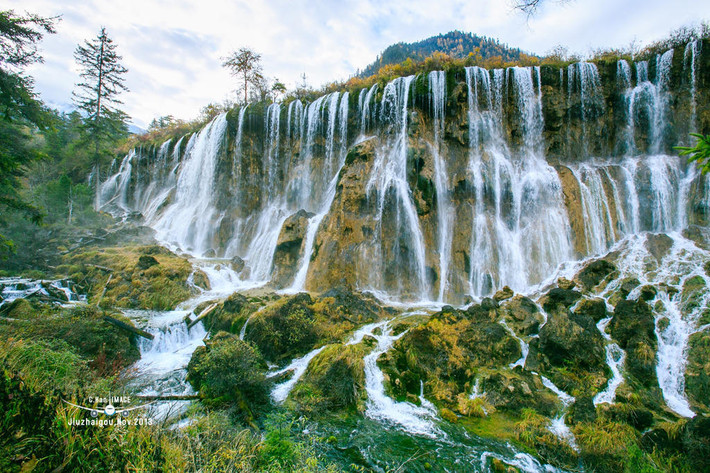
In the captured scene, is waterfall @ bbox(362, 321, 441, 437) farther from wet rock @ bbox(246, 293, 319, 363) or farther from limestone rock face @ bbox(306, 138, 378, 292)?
limestone rock face @ bbox(306, 138, 378, 292)

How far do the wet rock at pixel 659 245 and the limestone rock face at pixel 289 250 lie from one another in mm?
16759

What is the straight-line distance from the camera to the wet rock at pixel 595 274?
1283 cm

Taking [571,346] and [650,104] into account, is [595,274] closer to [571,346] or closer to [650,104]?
[571,346]

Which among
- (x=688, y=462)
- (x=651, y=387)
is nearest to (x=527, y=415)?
(x=688, y=462)

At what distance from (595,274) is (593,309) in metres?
3.68

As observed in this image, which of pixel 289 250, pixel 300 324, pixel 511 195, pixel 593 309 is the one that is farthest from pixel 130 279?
pixel 511 195

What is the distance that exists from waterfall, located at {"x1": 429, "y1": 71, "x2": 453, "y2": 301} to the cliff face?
7cm

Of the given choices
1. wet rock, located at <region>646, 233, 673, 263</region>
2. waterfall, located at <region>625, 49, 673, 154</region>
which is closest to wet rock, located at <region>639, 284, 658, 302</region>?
wet rock, located at <region>646, 233, 673, 263</region>

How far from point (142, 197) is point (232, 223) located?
15745 mm

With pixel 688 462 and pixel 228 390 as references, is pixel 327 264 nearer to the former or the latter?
pixel 228 390

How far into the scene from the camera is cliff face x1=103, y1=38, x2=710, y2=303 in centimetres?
1595

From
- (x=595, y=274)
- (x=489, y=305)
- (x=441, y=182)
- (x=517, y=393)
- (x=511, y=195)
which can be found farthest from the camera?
(x=441, y=182)

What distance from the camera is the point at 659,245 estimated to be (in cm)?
1395

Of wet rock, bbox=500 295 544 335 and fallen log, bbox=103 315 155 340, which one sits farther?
wet rock, bbox=500 295 544 335
